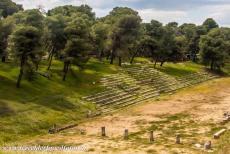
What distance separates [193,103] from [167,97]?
907 centimetres

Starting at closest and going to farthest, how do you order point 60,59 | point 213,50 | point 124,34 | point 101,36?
point 60,59 → point 101,36 → point 124,34 → point 213,50

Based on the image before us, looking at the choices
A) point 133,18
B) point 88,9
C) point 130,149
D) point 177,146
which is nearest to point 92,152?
point 130,149

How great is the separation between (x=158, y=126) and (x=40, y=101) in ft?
69.0

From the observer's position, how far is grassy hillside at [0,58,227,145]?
61.6 meters

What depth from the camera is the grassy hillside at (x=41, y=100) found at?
61628 millimetres

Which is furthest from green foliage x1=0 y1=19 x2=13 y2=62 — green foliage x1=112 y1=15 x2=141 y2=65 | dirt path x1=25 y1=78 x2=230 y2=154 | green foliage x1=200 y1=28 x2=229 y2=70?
green foliage x1=200 y1=28 x2=229 y2=70

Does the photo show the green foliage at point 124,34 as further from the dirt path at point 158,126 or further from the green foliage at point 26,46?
the green foliage at point 26,46

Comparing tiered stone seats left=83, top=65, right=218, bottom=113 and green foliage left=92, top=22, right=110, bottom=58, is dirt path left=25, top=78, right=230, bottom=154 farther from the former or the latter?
green foliage left=92, top=22, right=110, bottom=58

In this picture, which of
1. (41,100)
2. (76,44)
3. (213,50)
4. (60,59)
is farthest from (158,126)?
(213,50)

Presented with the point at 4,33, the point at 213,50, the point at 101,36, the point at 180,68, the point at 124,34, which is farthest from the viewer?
the point at 213,50

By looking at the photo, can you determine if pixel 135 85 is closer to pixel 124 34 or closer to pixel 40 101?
pixel 124 34

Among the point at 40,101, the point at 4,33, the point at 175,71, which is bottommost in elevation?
the point at 40,101

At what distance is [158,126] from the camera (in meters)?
67.0

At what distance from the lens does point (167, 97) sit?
99.2 meters
